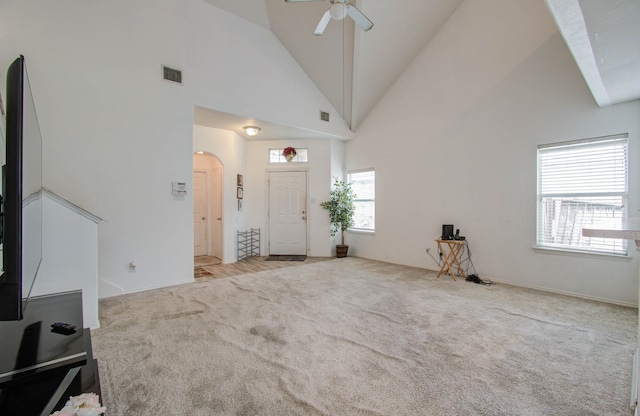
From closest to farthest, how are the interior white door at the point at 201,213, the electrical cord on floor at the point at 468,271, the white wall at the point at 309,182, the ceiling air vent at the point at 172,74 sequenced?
1. the ceiling air vent at the point at 172,74
2. the electrical cord on floor at the point at 468,271
3. the white wall at the point at 309,182
4. the interior white door at the point at 201,213

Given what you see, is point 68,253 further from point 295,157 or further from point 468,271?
point 468,271

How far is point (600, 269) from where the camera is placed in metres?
3.56

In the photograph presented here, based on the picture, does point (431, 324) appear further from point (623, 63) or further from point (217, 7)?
point (217, 7)

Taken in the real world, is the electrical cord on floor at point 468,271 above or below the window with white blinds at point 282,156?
below

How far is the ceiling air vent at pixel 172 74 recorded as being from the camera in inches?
162

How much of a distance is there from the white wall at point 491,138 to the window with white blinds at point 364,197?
338 millimetres

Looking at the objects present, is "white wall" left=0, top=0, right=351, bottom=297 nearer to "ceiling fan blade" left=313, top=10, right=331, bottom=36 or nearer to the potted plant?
"ceiling fan blade" left=313, top=10, right=331, bottom=36

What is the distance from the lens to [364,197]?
6.61m

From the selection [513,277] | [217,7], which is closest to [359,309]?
[513,277]

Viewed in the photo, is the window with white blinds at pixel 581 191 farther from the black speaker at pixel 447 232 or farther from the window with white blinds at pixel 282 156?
the window with white blinds at pixel 282 156

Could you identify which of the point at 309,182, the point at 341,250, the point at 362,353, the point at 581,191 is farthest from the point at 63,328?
the point at 309,182

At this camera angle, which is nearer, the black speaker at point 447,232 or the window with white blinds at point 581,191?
the window with white blinds at point 581,191

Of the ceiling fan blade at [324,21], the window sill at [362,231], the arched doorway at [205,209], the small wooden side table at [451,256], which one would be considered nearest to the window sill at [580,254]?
the small wooden side table at [451,256]

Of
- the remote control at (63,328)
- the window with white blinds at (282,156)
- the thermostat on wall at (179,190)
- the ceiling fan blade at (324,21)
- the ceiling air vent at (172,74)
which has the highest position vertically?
the ceiling fan blade at (324,21)
